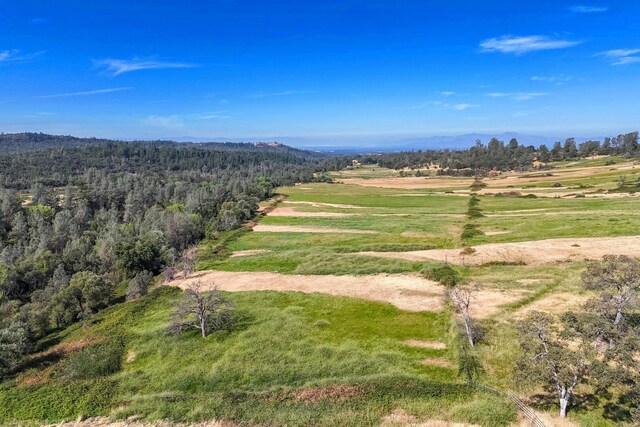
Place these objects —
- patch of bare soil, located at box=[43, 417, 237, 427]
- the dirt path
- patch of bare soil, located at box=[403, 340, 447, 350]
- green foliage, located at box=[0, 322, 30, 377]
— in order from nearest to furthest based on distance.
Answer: patch of bare soil, located at box=[43, 417, 237, 427]
patch of bare soil, located at box=[403, 340, 447, 350]
green foliage, located at box=[0, 322, 30, 377]
the dirt path

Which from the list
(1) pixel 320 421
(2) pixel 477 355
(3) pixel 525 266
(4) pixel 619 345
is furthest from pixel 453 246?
(1) pixel 320 421

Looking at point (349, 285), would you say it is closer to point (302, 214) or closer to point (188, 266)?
point (188, 266)

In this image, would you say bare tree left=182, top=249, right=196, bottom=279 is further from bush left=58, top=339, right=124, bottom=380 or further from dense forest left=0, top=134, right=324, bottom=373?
bush left=58, top=339, right=124, bottom=380

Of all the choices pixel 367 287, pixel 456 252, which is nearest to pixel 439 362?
pixel 367 287

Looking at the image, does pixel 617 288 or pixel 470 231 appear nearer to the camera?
pixel 617 288

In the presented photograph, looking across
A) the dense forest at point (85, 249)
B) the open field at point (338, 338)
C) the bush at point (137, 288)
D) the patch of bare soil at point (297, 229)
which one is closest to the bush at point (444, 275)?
the open field at point (338, 338)

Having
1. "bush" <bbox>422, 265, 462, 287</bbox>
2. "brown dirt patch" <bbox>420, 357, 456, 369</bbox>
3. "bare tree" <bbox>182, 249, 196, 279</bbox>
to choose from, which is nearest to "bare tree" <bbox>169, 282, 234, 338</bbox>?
"brown dirt patch" <bbox>420, 357, 456, 369</bbox>
